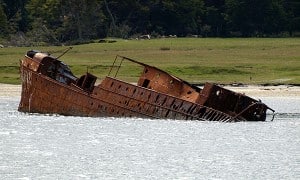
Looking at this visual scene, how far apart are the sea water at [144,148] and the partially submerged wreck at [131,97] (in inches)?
20.7

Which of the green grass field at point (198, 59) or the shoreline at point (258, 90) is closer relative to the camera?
the shoreline at point (258, 90)

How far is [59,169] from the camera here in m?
44.6

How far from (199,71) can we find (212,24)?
47.1 m

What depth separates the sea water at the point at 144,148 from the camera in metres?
44.1

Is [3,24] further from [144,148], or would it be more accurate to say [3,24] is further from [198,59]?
[144,148]

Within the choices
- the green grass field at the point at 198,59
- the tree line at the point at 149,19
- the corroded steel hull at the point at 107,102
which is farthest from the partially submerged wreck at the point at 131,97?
the tree line at the point at 149,19

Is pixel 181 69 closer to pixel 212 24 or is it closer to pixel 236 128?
pixel 236 128

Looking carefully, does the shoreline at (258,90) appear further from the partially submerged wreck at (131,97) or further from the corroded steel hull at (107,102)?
the partially submerged wreck at (131,97)

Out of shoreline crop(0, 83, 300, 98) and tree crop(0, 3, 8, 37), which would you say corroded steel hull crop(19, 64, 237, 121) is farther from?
tree crop(0, 3, 8, 37)

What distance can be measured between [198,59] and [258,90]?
→ 1759 cm

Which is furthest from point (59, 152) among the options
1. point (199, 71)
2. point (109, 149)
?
point (199, 71)

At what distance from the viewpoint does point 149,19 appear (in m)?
134

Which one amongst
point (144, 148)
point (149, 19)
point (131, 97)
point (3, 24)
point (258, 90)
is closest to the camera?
point (144, 148)

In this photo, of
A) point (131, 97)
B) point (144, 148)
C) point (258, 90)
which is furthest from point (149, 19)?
point (144, 148)
